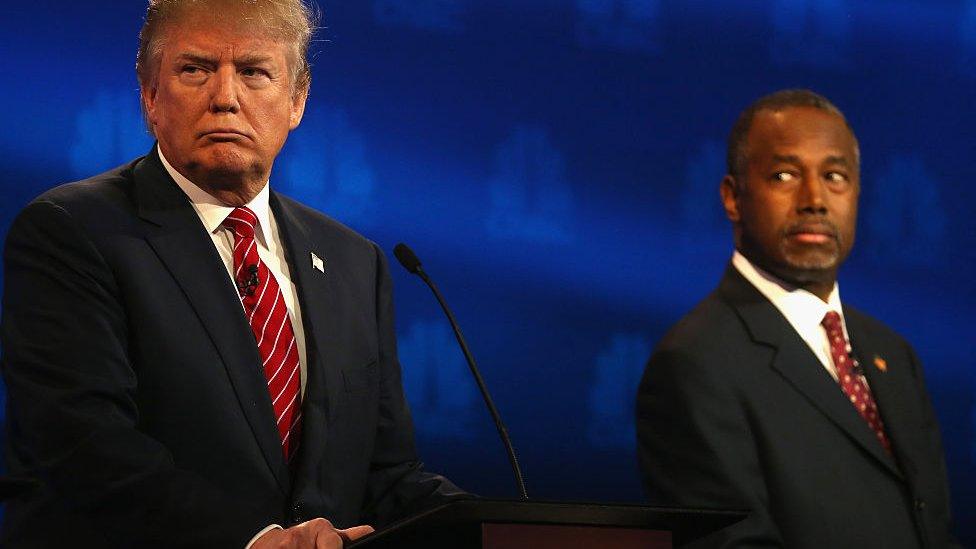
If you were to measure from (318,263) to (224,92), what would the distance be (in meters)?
0.37

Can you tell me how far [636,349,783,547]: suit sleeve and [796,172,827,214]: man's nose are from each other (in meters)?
0.43

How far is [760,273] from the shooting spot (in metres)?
2.91

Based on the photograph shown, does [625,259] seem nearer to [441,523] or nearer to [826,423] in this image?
[826,423]

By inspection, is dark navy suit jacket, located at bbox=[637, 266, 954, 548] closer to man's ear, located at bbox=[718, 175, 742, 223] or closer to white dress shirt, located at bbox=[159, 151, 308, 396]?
man's ear, located at bbox=[718, 175, 742, 223]

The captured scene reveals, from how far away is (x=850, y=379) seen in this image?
2.83 m

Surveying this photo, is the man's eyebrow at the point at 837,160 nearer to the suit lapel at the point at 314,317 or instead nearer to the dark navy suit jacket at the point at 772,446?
the dark navy suit jacket at the point at 772,446

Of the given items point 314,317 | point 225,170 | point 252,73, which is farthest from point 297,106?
point 314,317

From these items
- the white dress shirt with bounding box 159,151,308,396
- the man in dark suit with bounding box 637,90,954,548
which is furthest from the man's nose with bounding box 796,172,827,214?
the white dress shirt with bounding box 159,151,308,396

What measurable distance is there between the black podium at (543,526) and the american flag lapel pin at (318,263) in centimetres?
89

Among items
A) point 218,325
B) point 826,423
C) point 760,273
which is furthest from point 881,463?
point 218,325

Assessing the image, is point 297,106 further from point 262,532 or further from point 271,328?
point 262,532

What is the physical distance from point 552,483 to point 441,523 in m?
2.03

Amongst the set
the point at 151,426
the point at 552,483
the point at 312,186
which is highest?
the point at 312,186

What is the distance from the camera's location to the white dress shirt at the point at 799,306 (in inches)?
113
